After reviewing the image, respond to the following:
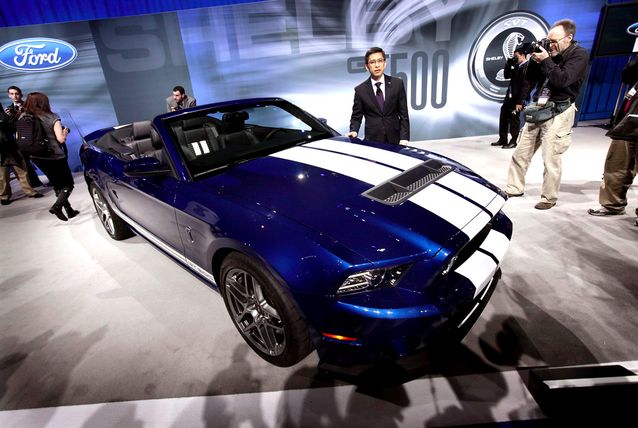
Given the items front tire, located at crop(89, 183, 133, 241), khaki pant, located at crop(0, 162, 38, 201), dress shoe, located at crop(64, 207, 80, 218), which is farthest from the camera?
khaki pant, located at crop(0, 162, 38, 201)

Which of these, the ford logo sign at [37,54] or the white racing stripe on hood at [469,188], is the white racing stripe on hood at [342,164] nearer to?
the white racing stripe on hood at [469,188]

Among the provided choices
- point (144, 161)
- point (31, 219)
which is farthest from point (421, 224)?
point (31, 219)

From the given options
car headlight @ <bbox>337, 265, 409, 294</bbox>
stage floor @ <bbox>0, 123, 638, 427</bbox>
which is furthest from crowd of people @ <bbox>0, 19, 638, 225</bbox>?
car headlight @ <bbox>337, 265, 409, 294</bbox>

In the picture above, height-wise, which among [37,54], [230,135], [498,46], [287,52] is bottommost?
[230,135]

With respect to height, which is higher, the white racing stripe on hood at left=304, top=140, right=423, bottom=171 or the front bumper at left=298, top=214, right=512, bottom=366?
the white racing stripe on hood at left=304, top=140, right=423, bottom=171

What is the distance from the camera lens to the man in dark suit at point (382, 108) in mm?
2934

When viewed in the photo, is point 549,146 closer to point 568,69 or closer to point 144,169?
point 568,69

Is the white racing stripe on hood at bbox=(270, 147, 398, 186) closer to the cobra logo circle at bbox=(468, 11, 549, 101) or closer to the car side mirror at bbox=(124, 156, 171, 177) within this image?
the car side mirror at bbox=(124, 156, 171, 177)

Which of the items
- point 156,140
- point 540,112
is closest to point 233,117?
point 156,140

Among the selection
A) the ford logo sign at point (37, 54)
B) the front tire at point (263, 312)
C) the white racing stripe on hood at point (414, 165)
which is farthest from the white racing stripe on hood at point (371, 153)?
the ford logo sign at point (37, 54)

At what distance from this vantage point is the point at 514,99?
572 centimetres

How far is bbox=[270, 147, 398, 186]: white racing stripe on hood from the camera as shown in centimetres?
174

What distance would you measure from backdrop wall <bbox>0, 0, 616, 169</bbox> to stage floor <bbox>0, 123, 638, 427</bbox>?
4469mm

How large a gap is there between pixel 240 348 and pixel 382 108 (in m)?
2.32
